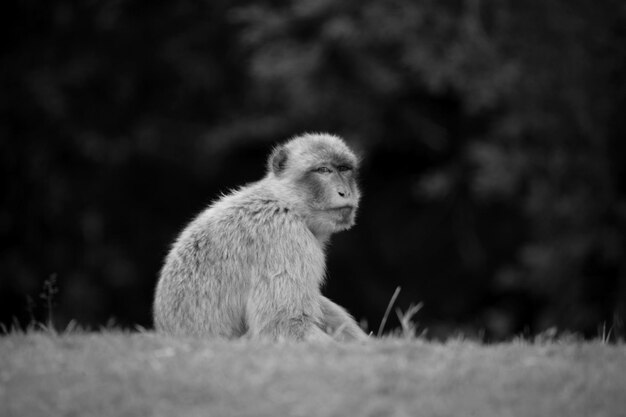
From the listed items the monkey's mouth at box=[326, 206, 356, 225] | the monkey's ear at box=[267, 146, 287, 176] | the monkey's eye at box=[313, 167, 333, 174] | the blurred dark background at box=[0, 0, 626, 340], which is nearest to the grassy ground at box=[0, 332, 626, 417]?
the monkey's mouth at box=[326, 206, 356, 225]

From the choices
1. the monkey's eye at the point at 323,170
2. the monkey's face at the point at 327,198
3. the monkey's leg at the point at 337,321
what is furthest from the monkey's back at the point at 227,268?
the monkey's eye at the point at 323,170

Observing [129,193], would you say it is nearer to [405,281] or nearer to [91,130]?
[91,130]

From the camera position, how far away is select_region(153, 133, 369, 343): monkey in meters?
6.83

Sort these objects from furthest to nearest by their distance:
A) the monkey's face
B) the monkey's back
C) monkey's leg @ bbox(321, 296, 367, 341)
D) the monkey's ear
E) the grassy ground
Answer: the monkey's ear
the monkey's face
monkey's leg @ bbox(321, 296, 367, 341)
the monkey's back
the grassy ground

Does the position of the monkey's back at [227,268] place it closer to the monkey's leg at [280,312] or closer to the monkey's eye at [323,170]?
the monkey's leg at [280,312]

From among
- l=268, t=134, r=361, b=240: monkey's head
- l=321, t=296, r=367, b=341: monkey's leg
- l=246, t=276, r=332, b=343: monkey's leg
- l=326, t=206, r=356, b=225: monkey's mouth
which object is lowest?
l=321, t=296, r=367, b=341: monkey's leg

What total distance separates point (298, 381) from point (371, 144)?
36.7ft

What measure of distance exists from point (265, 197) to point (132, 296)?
34.9ft

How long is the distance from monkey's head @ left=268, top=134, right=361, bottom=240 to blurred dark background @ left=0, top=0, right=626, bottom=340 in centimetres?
555

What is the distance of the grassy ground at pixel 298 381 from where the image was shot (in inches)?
192

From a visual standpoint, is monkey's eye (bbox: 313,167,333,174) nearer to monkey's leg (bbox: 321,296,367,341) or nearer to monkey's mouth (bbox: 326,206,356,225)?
monkey's mouth (bbox: 326,206,356,225)

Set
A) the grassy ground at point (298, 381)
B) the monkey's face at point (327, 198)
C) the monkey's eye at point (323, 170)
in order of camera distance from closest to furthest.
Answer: the grassy ground at point (298, 381) < the monkey's face at point (327, 198) < the monkey's eye at point (323, 170)

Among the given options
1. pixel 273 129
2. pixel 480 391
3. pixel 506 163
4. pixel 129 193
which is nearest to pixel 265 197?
pixel 480 391

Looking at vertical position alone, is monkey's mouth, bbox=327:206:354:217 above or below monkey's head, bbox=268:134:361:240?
below
